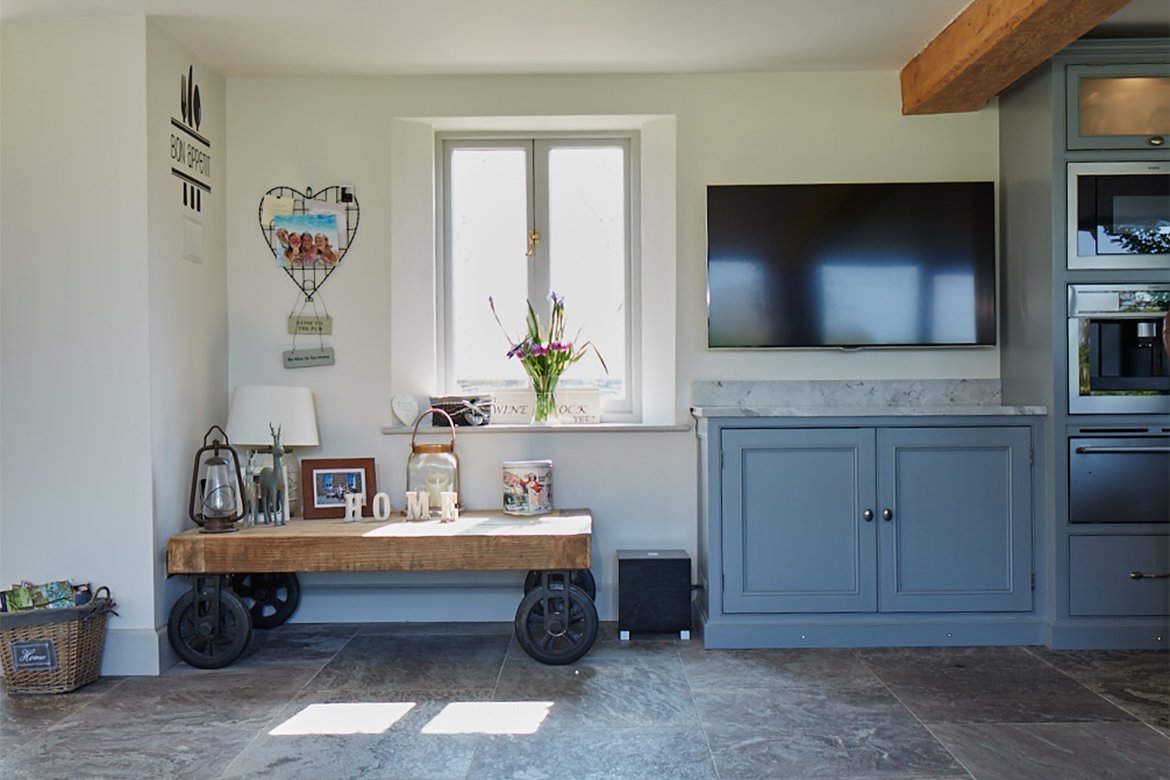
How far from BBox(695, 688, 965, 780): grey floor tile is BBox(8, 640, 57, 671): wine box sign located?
6.82 feet

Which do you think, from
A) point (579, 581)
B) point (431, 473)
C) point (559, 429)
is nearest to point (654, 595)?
point (579, 581)

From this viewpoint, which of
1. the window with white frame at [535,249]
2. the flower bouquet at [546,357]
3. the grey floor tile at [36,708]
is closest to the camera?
the grey floor tile at [36,708]

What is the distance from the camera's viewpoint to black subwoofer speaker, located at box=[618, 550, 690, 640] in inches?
133

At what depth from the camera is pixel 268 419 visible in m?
3.36

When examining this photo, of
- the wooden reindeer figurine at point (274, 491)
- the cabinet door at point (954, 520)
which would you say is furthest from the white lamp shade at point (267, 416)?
the cabinet door at point (954, 520)

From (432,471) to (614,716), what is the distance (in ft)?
4.30

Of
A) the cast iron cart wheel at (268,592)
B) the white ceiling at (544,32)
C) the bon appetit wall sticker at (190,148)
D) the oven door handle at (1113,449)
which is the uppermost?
the white ceiling at (544,32)

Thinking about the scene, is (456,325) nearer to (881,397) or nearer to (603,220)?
(603,220)

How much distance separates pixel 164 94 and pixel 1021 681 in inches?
142

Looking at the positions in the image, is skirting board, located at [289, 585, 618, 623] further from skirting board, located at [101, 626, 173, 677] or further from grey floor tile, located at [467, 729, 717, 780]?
grey floor tile, located at [467, 729, 717, 780]

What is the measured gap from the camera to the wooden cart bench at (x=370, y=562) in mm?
3062

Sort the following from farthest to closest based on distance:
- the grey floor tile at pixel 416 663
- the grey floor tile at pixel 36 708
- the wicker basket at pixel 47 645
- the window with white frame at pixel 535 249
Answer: the window with white frame at pixel 535 249 → the grey floor tile at pixel 416 663 → the wicker basket at pixel 47 645 → the grey floor tile at pixel 36 708

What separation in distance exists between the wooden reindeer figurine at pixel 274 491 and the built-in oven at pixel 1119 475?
2958 millimetres

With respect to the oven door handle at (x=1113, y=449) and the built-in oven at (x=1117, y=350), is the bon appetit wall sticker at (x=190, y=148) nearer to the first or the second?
the built-in oven at (x=1117, y=350)
